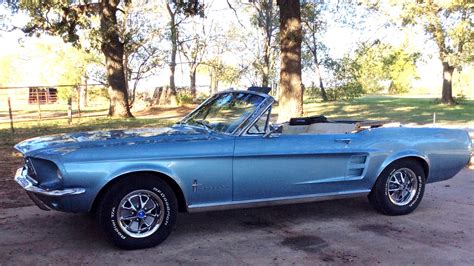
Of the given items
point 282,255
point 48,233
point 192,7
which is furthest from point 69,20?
point 282,255

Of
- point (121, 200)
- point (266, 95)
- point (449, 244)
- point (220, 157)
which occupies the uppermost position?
point (266, 95)

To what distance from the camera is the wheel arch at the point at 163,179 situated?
4.37 meters

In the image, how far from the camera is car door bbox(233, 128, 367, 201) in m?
4.82

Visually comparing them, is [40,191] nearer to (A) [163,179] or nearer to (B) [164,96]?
(A) [163,179]

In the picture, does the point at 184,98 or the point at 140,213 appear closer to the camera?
the point at 140,213

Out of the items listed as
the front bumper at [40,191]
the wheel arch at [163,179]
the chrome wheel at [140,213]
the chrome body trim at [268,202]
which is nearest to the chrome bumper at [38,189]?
the front bumper at [40,191]

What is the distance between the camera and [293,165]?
502cm

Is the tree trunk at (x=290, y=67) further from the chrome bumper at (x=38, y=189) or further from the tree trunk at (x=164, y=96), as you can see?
the tree trunk at (x=164, y=96)

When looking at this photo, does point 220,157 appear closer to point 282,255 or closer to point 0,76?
point 282,255

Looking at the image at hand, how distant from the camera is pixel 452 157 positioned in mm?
6000

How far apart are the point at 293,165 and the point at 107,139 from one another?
1.86 metres

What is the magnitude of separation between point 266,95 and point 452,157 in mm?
2549

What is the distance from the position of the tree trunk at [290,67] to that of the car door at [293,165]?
8.21 meters

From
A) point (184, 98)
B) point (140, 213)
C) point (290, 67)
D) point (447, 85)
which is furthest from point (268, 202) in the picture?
point (447, 85)
